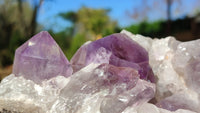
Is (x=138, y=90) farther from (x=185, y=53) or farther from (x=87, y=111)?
(x=185, y=53)

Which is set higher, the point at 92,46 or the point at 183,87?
the point at 92,46

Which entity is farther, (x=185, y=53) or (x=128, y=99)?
(x=185, y=53)

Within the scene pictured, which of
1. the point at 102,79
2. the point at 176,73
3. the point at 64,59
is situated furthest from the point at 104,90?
the point at 176,73

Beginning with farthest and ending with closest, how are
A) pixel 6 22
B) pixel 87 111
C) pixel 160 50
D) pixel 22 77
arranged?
pixel 6 22 → pixel 160 50 → pixel 22 77 → pixel 87 111

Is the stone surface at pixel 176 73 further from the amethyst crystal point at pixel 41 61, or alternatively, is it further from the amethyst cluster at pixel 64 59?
the amethyst crystal point at pixel 41 61

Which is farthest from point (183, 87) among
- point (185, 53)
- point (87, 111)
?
point (87, 111)

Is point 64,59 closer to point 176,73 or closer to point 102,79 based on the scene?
point 102,79

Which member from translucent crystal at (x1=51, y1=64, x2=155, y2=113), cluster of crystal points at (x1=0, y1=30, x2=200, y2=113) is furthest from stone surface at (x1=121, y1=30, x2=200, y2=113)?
translucent crystal at (x1=51, y1=64, x2=155, y2=113)

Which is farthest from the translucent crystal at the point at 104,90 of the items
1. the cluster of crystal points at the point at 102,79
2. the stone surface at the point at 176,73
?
the stone surface at the point at 176,73
